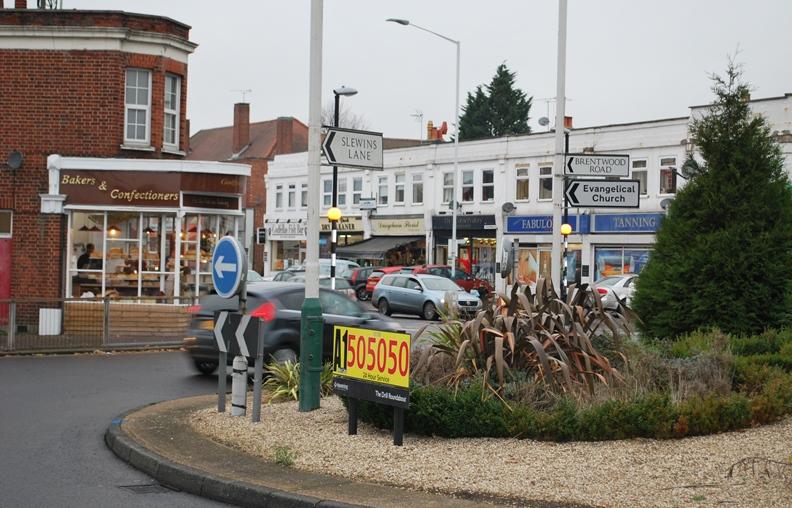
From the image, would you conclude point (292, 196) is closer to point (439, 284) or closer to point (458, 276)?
point (458, 276)

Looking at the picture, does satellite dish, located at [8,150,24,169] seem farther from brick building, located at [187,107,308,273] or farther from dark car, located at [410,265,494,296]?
brick building, located at [187,107,308,273]

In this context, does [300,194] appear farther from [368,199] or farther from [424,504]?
[424,504]

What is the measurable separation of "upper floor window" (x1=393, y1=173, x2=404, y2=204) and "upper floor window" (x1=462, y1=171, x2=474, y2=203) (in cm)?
421

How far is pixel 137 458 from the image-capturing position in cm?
943

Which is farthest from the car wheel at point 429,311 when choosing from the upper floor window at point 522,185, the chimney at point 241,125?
the chimney at point 241,125

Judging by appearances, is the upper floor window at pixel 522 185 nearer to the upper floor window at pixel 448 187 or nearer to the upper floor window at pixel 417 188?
the upper floor window at pixel 448 187

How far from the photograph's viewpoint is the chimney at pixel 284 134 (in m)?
70.1

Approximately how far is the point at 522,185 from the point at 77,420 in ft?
124

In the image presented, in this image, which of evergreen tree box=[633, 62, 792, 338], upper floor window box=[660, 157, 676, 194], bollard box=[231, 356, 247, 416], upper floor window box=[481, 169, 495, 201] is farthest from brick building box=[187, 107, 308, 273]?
bollard box=[231, 356, 247, 416]

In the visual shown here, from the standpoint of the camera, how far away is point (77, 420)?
40.2 ft

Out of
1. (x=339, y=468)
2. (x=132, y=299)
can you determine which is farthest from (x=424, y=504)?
(x=132, y=299)

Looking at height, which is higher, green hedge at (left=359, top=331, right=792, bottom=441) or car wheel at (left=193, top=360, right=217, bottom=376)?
green hedge at (left=359, top=331, right=792, bottom=441)

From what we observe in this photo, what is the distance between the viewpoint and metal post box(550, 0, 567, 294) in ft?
47.3

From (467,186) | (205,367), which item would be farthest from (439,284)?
(205,367)
